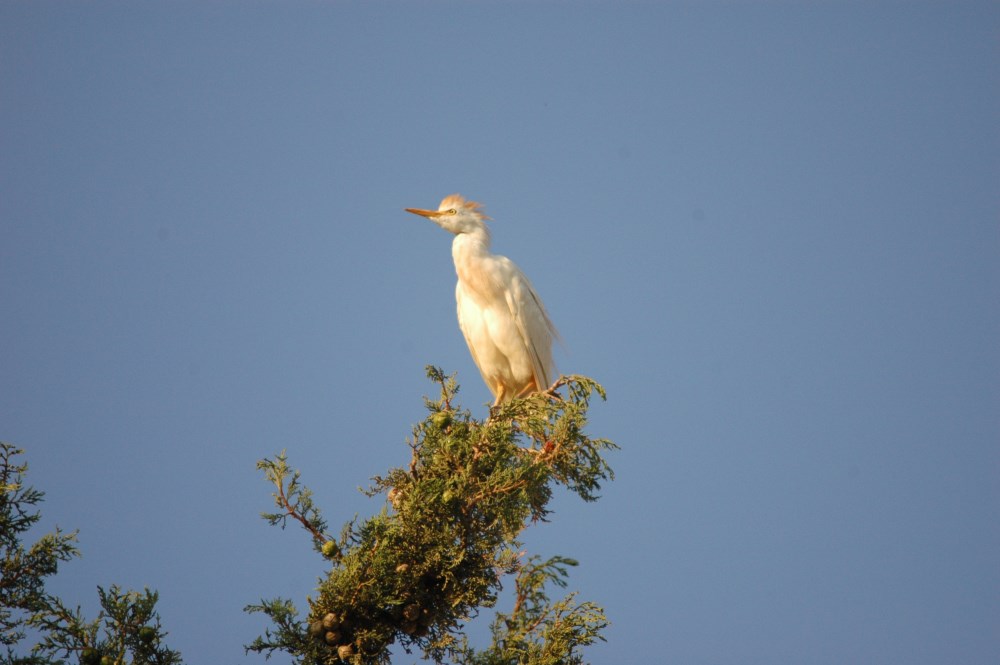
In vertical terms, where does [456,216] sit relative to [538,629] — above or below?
above

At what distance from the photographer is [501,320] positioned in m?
9.34

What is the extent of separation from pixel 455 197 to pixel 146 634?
6.60 meters

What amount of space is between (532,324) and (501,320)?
0.36m

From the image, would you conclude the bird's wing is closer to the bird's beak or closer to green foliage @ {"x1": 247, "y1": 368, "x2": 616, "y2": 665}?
the bird's beak

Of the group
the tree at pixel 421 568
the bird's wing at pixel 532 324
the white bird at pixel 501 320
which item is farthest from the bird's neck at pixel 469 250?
the tree at pixel 421 568

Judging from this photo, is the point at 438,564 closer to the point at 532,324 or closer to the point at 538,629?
the point at 538,629

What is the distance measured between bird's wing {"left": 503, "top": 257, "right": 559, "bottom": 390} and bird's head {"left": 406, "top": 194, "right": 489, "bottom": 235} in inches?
28.3

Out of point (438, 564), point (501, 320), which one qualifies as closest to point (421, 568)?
point (438, 564)

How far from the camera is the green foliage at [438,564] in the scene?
4730 millimetres

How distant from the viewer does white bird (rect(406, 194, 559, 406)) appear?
9359 mm

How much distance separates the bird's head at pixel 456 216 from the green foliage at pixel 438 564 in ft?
15.7

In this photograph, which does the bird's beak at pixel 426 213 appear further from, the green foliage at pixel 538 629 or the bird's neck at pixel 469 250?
the green foliage at pixel 538 629

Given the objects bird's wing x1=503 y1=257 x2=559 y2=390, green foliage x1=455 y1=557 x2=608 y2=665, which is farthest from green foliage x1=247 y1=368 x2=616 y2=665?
bird's wing x1=503 y1=257 x2=559 y2=390

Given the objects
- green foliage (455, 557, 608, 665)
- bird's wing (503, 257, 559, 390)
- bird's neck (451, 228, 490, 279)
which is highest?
bird's neck (451, 228, 490, 279)
